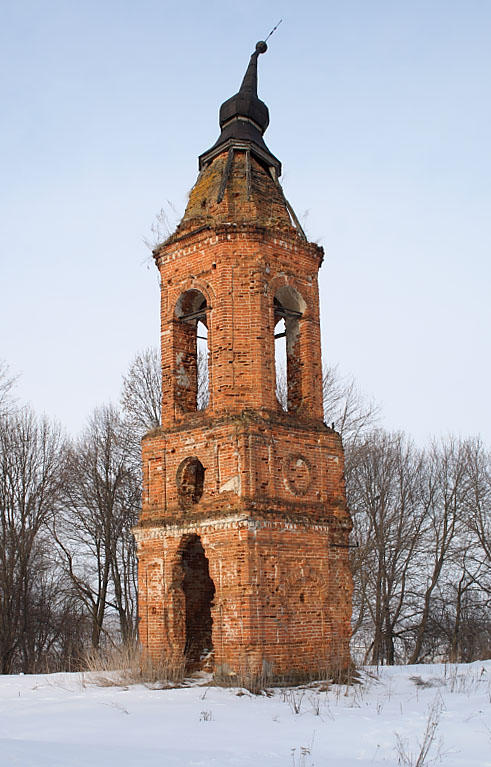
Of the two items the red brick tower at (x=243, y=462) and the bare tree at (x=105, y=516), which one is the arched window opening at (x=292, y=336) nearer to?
the red brick tower at (x=243, y=462)

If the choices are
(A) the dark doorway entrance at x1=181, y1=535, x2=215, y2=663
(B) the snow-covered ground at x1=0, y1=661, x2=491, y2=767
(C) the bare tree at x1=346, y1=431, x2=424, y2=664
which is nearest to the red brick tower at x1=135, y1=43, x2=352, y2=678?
(A) the dark doorway entrance at x1=181, y1=535, x2=215, y2=663

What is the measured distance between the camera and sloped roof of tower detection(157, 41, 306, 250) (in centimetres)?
1429

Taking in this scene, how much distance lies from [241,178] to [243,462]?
5.77 metres

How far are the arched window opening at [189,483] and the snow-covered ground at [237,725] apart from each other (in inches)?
128

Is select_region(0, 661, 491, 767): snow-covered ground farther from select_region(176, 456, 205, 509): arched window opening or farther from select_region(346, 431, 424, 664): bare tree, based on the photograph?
select_region(346, 431, 424, 664): bare tree

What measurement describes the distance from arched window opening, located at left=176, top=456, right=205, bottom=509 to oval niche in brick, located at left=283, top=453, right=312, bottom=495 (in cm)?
160

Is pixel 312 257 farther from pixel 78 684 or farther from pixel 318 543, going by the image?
pixel 78 684

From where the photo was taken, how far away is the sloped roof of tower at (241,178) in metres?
14.3

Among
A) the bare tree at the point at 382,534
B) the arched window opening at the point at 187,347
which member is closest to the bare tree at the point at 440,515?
the bare tree at the point at 382,534

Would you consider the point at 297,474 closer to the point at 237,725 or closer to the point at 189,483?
the point at 189,483

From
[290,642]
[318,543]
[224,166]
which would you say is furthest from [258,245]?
[290,642]

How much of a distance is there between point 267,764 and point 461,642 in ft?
79.2

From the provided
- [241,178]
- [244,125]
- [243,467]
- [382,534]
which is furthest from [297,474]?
A: [382,534]

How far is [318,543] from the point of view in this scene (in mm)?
13055
